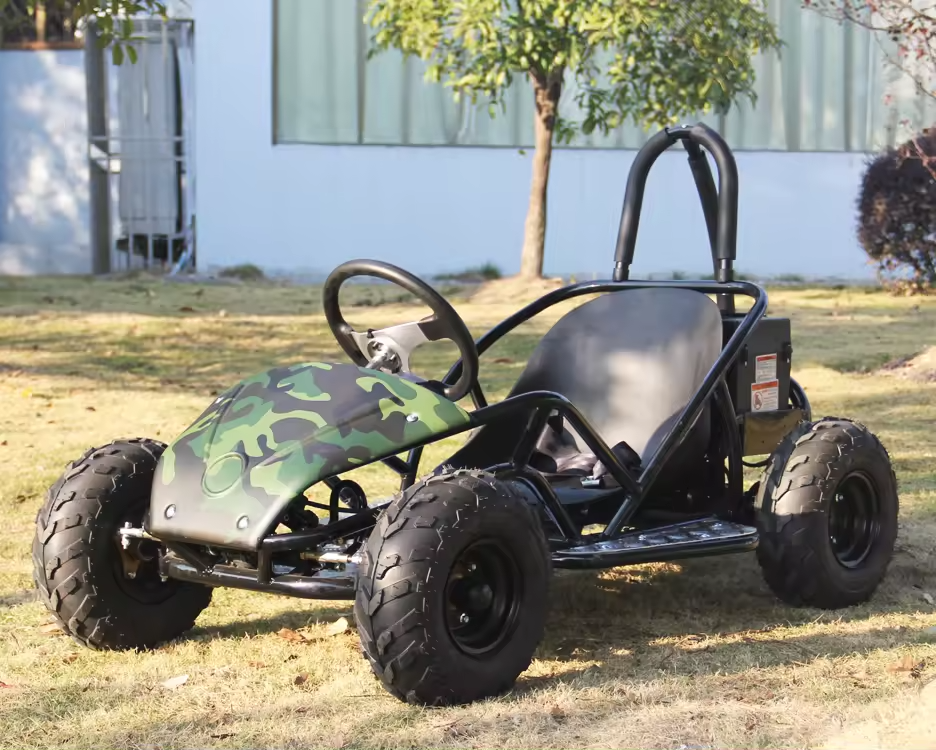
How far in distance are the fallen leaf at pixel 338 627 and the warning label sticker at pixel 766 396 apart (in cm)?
150

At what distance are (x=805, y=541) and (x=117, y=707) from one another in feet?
6.57

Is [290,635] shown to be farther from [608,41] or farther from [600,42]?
[600,42]

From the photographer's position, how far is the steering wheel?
371 centimetres

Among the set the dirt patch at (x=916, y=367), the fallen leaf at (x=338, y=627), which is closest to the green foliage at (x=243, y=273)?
the dirt patch at (x=916, y=367)

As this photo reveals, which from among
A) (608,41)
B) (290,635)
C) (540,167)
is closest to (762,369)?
(290,635)

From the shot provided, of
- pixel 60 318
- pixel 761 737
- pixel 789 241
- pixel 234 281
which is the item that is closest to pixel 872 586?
pixel 761 737

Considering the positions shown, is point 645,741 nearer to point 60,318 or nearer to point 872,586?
point 872,586

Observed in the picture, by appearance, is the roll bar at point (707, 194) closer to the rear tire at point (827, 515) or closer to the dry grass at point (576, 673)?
the rear tire at point (827, 515)

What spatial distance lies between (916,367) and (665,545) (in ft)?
19.8

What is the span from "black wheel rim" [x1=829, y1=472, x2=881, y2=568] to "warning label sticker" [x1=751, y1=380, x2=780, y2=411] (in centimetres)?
41

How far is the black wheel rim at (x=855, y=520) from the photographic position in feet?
14.6

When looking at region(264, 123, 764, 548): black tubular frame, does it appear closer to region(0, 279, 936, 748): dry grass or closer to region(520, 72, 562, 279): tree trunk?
region(0, 279, 936, 748): dry grass

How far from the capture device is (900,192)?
13281mm

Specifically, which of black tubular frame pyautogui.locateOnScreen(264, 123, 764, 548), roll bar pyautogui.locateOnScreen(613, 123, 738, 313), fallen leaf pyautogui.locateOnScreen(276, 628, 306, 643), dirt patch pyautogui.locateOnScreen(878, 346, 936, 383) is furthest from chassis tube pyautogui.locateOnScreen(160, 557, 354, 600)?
dirt patch pyautogui.locateOnScreen(878, 346, 936, 383)
